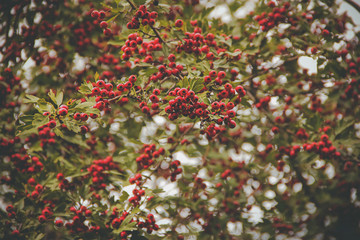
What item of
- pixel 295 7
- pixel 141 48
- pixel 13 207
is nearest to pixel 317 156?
pixel 295 7

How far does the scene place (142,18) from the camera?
2.82 m

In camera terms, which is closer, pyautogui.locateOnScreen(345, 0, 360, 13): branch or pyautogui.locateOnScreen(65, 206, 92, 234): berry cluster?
pyautogui.locateOnScreen(345, 0, 360, 13): branch

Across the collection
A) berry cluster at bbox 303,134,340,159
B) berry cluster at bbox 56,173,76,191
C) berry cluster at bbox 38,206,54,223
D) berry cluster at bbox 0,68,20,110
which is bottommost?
berry cluster at bbox 38,206,54,223

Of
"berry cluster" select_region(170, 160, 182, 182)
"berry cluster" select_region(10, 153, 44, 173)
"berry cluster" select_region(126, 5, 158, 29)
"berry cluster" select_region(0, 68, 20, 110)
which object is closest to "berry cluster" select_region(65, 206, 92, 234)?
"berry cluster" select_region(10, 153, 44, 173)

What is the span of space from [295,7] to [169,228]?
3828mm

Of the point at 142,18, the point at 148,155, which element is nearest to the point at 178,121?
the point at 148,155

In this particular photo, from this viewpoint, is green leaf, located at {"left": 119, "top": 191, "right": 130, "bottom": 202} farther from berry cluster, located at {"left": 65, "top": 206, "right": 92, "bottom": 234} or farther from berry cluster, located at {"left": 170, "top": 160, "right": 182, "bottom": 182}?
berry cluster, located at {"left": 170, "top": 160, "right": 182, "bottom": 182}

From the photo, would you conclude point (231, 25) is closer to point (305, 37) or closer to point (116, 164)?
point (305, 37)

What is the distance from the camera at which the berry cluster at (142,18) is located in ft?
9.04

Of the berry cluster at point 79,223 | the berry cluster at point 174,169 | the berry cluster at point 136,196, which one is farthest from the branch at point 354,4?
the berry cluster at point 79,223

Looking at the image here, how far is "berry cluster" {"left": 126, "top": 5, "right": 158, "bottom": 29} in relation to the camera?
276 centimetres

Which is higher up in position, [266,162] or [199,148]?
[199,148]

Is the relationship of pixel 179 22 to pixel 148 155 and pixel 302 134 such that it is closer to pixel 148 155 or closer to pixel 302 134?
pixel 148 155

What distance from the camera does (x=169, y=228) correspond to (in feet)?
13.2
